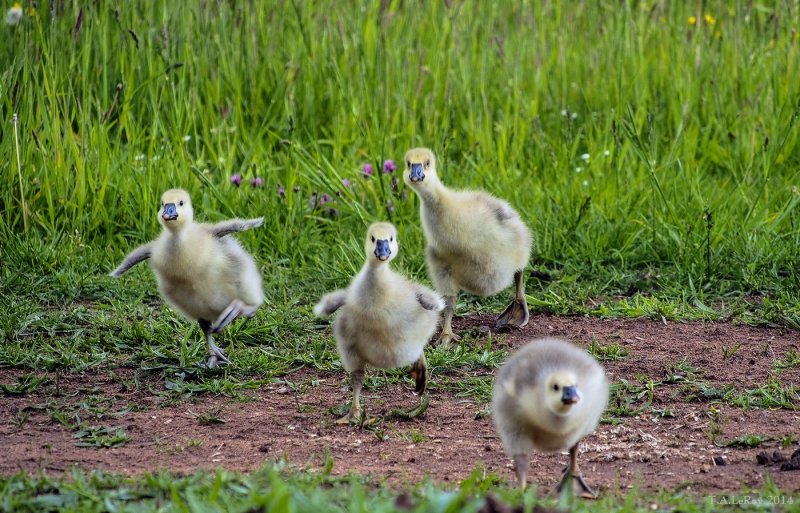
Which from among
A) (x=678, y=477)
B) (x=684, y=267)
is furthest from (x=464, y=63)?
(x=678, y=477)

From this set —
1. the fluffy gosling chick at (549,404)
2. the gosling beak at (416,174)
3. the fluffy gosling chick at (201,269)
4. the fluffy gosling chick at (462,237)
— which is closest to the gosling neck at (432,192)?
the fluffy gosling chick at (462,237)

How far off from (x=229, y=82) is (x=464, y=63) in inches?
71.3

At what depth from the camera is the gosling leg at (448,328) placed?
6410mm

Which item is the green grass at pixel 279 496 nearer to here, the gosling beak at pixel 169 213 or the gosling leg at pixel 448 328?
the gosling beak at pixel 169 213

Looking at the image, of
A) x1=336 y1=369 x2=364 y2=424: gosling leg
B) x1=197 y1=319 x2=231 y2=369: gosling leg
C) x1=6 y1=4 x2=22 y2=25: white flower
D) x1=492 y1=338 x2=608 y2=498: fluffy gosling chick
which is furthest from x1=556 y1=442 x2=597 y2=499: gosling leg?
x1=6 y1=4 x2=22 y2=25: white flower

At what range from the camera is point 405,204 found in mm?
7957

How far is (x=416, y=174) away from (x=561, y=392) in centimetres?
236

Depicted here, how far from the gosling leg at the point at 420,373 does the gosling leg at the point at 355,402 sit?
26 cm

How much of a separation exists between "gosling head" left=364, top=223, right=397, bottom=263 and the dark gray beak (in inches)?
49.8

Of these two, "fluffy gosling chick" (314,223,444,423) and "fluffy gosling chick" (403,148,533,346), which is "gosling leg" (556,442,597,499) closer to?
"fluffy gosling chick" (314,223,444,423)

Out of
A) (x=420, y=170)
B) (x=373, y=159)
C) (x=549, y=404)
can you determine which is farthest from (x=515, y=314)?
(x=549, y=404)

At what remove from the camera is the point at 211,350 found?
19.8 feet

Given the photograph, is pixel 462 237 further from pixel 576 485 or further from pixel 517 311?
pixel 576 485

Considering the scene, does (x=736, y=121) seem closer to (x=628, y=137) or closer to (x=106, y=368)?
(x=628, y=137)
